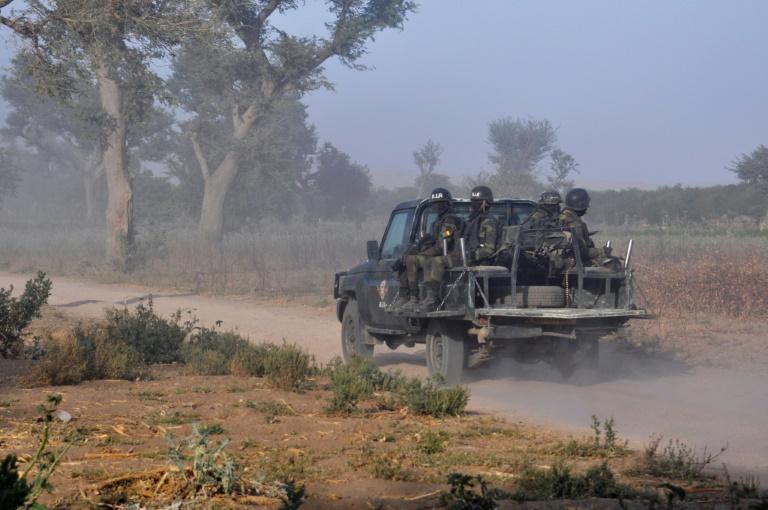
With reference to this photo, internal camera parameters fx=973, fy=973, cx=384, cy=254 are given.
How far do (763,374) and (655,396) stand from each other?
2.13m

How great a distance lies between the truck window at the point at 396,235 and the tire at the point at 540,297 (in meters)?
1.79

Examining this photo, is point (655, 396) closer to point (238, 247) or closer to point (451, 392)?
point (451, 392)

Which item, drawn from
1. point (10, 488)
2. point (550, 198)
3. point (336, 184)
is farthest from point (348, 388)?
point (336, 184)

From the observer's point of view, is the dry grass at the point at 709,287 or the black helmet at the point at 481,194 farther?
the dry grass at the point at 709,287

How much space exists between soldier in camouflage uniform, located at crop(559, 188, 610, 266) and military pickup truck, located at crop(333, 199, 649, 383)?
161mm

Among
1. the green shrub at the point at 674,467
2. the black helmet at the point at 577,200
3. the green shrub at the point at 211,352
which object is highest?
the black helmet at the point at 577,200

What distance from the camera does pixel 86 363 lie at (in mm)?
9742

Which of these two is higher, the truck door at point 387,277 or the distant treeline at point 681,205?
the distant treeline at point 681,205

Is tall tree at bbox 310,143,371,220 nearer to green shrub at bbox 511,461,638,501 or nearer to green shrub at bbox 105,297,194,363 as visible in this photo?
green shrub at bbox 105,297,194,363

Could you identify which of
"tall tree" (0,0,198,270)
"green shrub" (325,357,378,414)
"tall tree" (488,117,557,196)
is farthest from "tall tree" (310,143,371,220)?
"green shrub" (325,357,378,414)

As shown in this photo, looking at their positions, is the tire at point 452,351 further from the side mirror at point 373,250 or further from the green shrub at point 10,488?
the green shrub at point 10,488

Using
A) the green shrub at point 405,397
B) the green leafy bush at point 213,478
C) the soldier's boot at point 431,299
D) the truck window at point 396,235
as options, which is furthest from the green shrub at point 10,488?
the truck window at point 396,235

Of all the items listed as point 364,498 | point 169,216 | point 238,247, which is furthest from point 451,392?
point 169,216

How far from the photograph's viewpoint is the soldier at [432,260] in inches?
409
